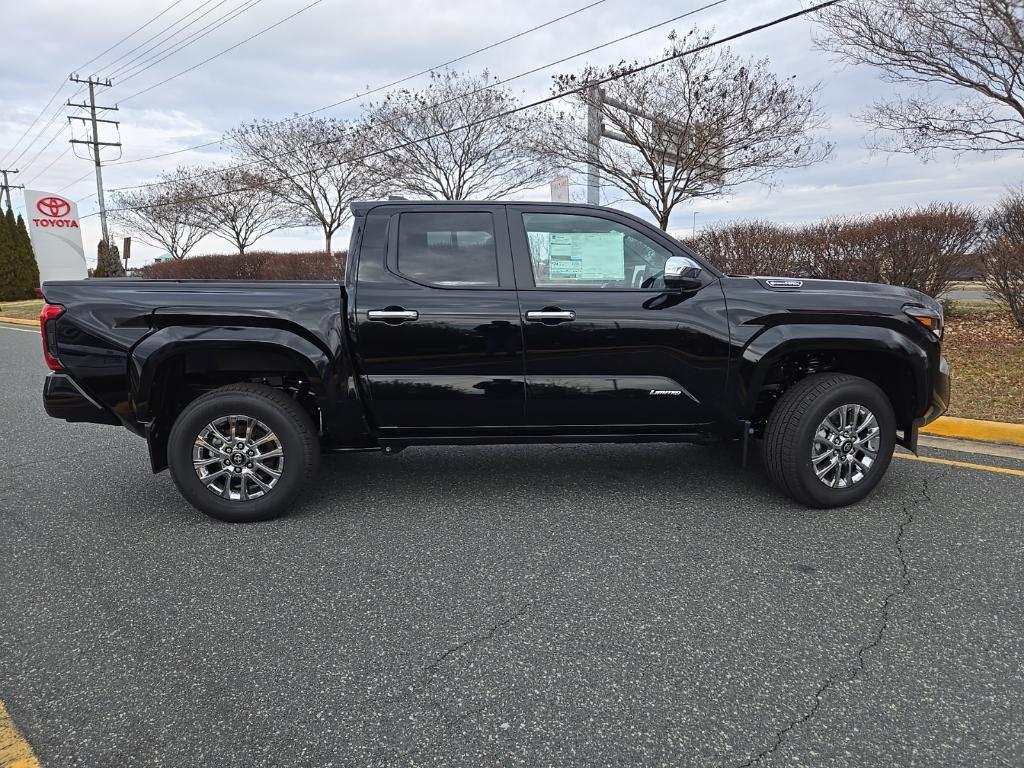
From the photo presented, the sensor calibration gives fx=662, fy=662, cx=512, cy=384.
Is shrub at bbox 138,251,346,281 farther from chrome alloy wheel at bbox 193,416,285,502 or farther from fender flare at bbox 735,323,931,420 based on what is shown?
fender flare at bbox 735,323,931,420

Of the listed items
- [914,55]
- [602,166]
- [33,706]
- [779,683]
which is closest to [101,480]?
[33,706]

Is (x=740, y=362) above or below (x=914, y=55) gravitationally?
below

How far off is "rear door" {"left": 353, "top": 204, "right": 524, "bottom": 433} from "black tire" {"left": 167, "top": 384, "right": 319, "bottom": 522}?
1.51ft

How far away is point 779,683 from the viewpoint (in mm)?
2312

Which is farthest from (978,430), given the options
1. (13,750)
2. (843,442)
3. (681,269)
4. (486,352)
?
(13,750)

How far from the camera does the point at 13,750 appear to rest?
2.02 metres

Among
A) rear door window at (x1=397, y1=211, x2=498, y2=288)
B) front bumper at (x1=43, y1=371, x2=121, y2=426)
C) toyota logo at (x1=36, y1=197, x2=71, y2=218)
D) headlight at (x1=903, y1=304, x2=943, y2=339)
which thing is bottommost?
front bumper at (x1=43, y1=371, x2=121, y2=426)

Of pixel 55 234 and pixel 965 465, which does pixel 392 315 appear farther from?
pixel 55 234

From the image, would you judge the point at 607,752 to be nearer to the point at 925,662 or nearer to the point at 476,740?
the point at 476,740

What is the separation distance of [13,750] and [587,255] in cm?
336

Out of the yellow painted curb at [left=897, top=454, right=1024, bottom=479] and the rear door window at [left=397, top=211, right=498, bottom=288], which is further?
the yellow painted curb at [left=897, top=454, right=1024, bottom=479]

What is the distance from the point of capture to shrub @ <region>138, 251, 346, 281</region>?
21.3 meters

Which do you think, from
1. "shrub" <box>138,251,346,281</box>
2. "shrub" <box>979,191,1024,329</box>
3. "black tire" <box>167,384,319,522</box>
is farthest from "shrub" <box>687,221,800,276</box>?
"shrub" <box>138,251,346,281</box>

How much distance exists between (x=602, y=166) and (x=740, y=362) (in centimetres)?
1336
